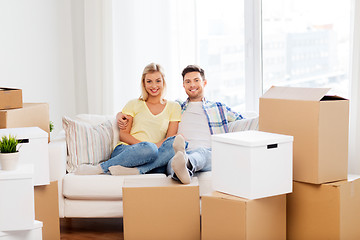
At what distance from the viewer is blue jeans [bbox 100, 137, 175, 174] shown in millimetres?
3273

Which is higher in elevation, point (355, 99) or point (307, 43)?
point (307, 43)

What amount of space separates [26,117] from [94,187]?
0.58 metres

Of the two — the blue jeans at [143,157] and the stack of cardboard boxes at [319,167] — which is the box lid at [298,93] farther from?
the blue jeans at [143,157]

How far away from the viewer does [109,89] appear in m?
4.60

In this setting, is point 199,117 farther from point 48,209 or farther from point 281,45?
point 48,209

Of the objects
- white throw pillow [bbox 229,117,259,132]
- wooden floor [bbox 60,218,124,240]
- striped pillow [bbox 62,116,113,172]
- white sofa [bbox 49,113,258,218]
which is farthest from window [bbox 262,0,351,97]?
wooden floor [bbox 60,218,124,240]

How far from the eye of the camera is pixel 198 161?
317 centimetres

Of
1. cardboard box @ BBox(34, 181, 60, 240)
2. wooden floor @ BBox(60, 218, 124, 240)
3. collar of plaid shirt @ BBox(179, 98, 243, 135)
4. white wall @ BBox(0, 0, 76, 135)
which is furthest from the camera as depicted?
white wall @ BBox(0, 0, 76, 135)

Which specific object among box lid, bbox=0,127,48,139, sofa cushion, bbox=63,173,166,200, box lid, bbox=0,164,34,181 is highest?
box lid, bbox=0,127,48,139

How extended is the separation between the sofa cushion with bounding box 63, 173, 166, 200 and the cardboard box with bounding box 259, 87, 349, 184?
80 centimetres

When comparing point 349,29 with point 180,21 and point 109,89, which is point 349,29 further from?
point 109,89

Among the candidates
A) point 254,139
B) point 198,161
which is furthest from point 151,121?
point 254,139

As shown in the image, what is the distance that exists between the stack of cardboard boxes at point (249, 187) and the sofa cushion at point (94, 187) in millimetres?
503

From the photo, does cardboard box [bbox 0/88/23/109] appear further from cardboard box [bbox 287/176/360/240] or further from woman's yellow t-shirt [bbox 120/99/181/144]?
cardboard box [bbox 287/176/360/240]
